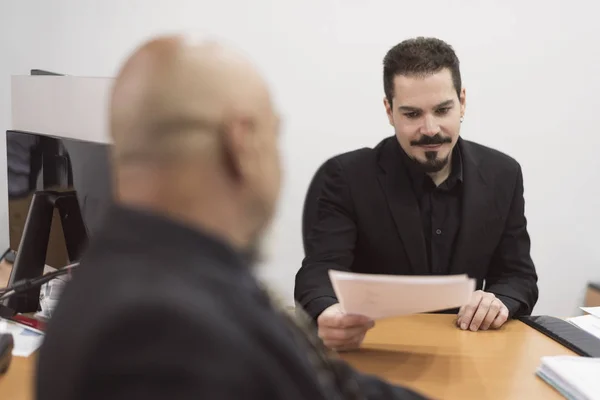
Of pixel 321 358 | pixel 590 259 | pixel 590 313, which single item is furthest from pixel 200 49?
pixel 590 259

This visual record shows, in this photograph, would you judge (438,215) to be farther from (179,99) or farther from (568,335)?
(179,99)

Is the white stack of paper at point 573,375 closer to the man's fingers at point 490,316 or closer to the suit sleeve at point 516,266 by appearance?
the man's fingers at point 490,316

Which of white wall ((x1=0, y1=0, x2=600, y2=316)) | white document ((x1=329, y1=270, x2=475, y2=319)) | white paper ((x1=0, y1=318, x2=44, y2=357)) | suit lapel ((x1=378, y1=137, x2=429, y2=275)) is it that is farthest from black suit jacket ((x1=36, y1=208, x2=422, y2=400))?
white wall ((x1=0, y1=0, x2=600, y2=316))

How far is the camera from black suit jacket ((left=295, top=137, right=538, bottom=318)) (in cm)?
176

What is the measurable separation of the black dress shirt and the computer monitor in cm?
93

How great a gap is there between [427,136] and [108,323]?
1372 mm

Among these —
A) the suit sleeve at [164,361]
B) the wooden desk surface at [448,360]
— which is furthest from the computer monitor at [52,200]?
the suit sleeve at [164,361]

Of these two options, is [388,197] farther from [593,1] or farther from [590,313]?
[593,1]

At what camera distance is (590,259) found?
2725mm

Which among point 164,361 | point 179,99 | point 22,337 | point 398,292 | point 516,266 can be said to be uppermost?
point 179,99

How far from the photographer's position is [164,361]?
Answer: 477 millimetres

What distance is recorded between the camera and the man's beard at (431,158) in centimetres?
173

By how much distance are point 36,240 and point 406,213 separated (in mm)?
1016

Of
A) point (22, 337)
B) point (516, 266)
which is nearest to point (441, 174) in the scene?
point (516, 266)
